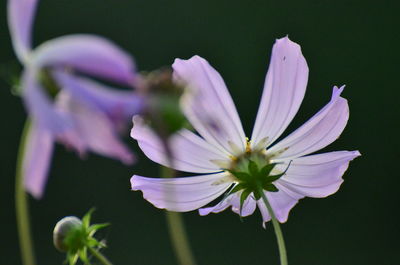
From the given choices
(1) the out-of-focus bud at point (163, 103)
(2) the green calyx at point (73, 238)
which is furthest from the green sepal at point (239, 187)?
(1) the out-of-focus bud at point (163, 103)

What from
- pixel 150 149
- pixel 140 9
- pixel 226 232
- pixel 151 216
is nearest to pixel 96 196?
pixel 151 216

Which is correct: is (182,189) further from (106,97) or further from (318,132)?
(106,97)

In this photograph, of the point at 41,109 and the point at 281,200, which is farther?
the point at 281,200

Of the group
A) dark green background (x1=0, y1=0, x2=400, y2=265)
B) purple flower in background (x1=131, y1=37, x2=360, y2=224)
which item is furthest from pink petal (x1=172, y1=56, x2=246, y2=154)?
dark green background (x1=0, y1=0, x2=400, y2=265)

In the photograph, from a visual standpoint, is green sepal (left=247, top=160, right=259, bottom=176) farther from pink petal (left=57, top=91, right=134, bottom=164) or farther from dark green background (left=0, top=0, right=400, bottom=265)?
dark green background (left=0, top=0, right=400, bottom=265)

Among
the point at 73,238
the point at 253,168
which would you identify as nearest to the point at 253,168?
the point at 253,168

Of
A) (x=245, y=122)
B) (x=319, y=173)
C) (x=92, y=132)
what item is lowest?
(x=92, y=132)

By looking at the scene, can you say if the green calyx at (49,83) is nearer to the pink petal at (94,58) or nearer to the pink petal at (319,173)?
the pink petal at (94,58)
